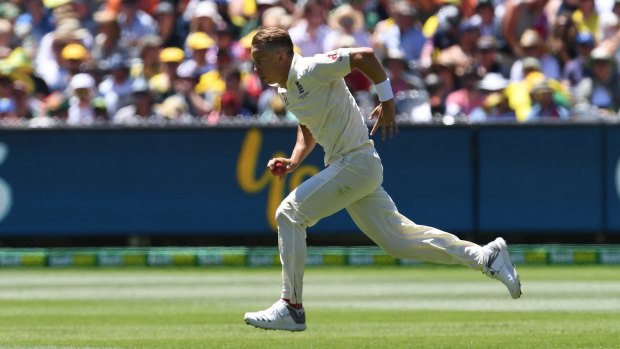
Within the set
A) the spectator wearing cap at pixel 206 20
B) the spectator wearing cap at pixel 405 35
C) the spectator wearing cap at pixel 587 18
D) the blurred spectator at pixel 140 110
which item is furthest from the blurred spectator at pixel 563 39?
the blurred spectator at pixel 140 110

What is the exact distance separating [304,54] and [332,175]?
330 inches

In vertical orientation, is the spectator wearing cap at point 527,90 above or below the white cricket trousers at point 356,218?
below

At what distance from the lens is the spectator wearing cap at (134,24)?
55.8ft

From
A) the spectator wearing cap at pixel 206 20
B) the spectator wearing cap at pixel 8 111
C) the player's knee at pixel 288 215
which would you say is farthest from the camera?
the spectator wearing cap at pixel 206 20

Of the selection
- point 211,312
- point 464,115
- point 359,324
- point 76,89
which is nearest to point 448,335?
point 359,324

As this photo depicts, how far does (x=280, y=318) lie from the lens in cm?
741

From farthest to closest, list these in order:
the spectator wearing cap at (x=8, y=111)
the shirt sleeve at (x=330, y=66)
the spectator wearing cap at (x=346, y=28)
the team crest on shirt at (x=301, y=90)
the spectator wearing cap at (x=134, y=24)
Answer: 1. the spectator wearing cap at (x=134, y=24)
2. the spectator wearing cap at (x=346, y=28)
3. the spectator wearing cap at (x=8, y=111)
4. the team crest on shirt at (x=301, y=90)
5. the shirt sleeve at (x=330, y=66)

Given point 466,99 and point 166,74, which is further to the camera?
point 166,74

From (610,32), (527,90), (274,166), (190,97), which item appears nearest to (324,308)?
(274,166)

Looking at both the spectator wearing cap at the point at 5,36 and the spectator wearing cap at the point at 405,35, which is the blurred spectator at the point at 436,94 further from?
the spectator wearing cap at the point at 5,36

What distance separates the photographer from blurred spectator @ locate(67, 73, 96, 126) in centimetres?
1516

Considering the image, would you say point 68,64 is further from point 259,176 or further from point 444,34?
point 444,34

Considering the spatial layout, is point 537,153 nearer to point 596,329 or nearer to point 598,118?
point 598,118

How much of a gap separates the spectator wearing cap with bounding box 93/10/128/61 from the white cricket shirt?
31.4 feet
